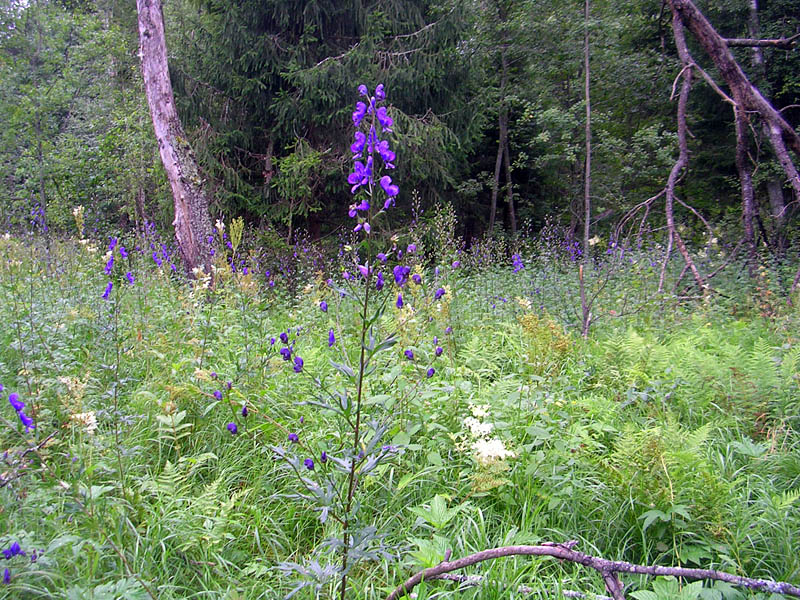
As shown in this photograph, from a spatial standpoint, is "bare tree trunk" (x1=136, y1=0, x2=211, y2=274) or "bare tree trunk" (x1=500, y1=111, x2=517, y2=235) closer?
"bare tree trunk" (x1=136, y1=0, x2=211, y2=274)

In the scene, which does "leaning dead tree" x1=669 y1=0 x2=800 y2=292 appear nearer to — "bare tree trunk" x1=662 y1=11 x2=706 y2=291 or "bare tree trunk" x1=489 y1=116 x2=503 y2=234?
"bare tree trunk" x1=662 y1=11 x2=706 y2=291

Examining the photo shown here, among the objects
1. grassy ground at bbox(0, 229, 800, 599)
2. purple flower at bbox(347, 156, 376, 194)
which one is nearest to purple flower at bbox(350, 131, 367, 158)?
purple flower at bbox(347, 156, 376, 194)

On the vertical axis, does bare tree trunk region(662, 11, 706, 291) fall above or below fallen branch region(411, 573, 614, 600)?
above

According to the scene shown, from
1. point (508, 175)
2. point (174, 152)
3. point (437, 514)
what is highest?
point (174, 152)

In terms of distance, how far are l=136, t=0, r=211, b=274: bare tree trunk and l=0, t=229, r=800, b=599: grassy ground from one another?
3346 mm

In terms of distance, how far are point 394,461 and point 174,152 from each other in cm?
644

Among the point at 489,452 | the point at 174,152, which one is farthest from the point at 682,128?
the point at 174,152

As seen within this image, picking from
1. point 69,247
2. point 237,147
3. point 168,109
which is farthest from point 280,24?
point 69,247

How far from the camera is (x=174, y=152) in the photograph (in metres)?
7.08

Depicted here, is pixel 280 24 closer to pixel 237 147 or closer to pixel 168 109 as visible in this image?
pixel 237 147

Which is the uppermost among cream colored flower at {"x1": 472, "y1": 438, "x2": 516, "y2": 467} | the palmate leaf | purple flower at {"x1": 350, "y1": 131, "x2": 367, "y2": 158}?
purple flower at {"x1": 350, "y1": 131, "x2": 367, "y2": 158}

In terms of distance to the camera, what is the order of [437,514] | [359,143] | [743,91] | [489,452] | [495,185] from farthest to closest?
[495,185] < [743,91] < [489,452] < [437,514] < [359,143]

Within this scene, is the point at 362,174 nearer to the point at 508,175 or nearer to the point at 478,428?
the point at 478,428

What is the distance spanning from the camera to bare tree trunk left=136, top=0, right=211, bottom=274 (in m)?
7.08
